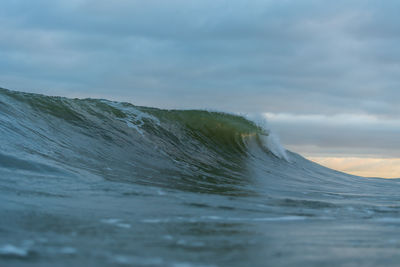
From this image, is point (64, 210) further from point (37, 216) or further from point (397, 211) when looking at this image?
point (397, 211)

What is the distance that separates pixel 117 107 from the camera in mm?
18109

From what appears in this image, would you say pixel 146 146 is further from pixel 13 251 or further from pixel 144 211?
pixel 13 251

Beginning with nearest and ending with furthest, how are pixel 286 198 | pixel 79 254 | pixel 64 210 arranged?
1. pixel 79 254
2. pixel 64 210
3. pixel 286 198

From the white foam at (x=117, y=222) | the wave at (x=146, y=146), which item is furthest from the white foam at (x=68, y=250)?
the wave at (x=146, y=146)

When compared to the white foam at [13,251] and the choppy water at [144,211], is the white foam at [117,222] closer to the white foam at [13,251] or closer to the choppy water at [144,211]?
the choppy water at [144,211]

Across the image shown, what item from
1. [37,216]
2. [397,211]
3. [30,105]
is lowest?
[37,216]

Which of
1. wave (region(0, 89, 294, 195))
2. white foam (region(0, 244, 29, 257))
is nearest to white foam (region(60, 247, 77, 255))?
white foam (region(0, 244, 29, 257))

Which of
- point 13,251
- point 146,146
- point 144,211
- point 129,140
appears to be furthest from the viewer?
point 129,140

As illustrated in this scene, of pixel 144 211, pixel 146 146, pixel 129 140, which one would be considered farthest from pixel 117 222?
pixel 129 140

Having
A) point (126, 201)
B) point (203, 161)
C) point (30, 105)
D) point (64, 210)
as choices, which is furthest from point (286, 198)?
point (30, 105)

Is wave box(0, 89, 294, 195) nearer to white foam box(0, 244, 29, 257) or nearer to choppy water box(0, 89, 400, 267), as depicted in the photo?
choppy water box(0, 89, 400, 267)

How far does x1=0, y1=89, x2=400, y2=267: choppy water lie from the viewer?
3527 millimetres

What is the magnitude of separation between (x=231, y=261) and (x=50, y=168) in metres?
5.74

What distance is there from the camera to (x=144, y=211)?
5.38 metres
